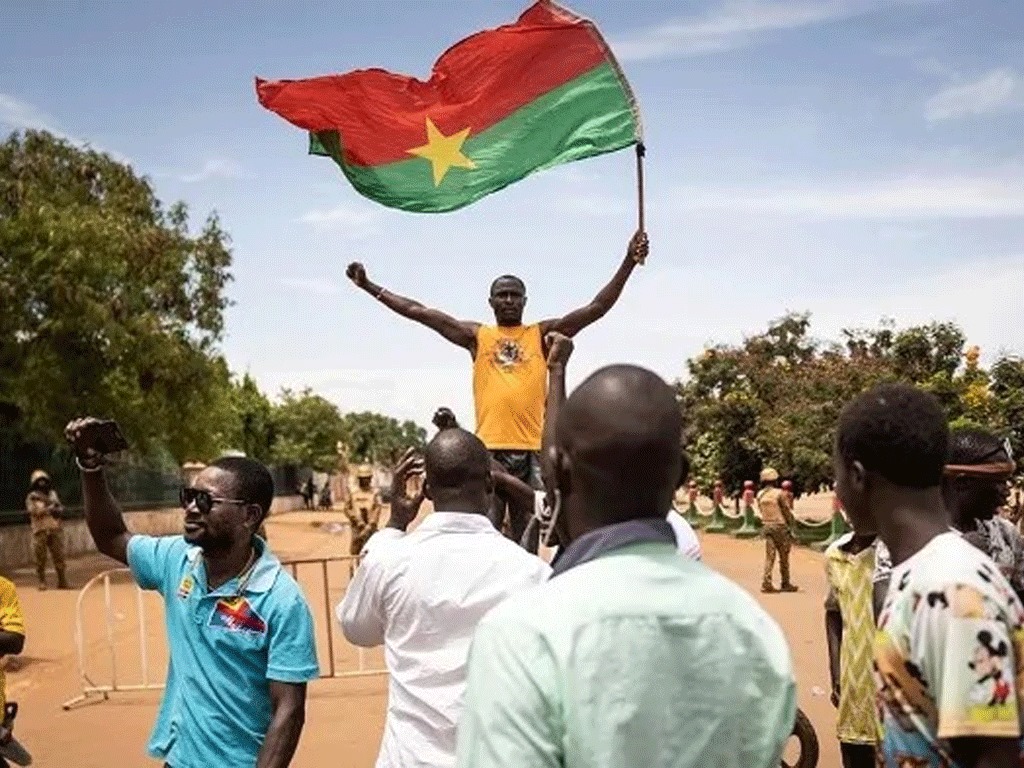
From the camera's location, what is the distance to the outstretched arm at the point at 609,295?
20.7 ft

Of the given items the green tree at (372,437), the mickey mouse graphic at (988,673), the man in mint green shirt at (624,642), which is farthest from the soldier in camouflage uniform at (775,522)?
the green tree at (372,437)

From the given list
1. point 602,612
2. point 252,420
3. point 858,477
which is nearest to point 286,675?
point 858,477

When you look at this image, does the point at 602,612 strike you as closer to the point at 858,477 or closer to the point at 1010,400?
the point at 858,477

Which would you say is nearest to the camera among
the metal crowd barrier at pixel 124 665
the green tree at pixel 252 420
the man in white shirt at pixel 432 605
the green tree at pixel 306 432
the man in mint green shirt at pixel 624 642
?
the man in mint green shirt at pixel 624 642

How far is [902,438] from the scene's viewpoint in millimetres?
2631

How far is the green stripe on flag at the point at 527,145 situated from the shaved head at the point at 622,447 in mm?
5486

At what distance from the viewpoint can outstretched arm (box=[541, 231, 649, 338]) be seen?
632 centimetres

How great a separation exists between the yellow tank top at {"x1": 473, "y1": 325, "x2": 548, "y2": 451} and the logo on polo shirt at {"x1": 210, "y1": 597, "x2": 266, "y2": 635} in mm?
2621

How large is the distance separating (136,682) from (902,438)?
11.4 metres

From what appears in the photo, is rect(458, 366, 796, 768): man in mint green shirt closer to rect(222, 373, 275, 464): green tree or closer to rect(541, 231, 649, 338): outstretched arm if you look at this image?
rect(541, 231, 649, 338): outstretched arm

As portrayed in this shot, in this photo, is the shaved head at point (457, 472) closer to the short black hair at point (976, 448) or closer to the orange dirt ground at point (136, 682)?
the short black hair at point (976, 448)

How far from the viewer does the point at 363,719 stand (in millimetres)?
10219

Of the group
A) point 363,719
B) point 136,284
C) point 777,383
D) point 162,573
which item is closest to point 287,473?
point 777,383

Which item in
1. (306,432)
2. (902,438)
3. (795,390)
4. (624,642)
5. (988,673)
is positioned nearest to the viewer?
(624,642)
